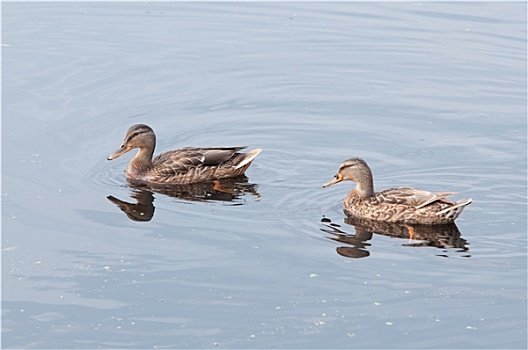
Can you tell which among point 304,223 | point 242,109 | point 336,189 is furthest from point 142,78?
point 304,223

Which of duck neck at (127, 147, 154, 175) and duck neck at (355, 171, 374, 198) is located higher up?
duck neck at (127, 147, 154, 175)

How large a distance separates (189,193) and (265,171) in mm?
1190

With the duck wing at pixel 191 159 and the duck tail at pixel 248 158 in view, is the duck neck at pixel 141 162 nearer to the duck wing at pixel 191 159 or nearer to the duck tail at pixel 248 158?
the duck wing at pixel 191 159

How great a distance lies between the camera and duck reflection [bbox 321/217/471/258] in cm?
1234

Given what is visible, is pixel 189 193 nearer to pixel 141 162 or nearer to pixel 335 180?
pixel 141 162

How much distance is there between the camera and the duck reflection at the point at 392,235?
12.3m

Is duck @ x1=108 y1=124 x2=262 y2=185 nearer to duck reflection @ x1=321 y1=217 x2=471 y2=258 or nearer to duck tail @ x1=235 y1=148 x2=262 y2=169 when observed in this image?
duck tail @ x1=235 y1=148 x2=262 y2=169

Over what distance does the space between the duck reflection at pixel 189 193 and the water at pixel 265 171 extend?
0.08 metres

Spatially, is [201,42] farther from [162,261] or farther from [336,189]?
[162,261]

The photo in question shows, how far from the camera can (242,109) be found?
17766mm

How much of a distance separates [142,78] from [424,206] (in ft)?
24.3

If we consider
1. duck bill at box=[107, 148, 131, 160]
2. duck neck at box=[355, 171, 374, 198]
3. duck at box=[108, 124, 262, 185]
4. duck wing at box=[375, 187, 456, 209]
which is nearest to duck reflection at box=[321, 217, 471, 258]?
duck wing at box=[375, 187, 456, 209]

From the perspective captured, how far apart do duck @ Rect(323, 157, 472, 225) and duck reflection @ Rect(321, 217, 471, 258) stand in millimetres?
85

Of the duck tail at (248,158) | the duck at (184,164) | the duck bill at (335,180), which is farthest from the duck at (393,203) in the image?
the duck at (184,164)
